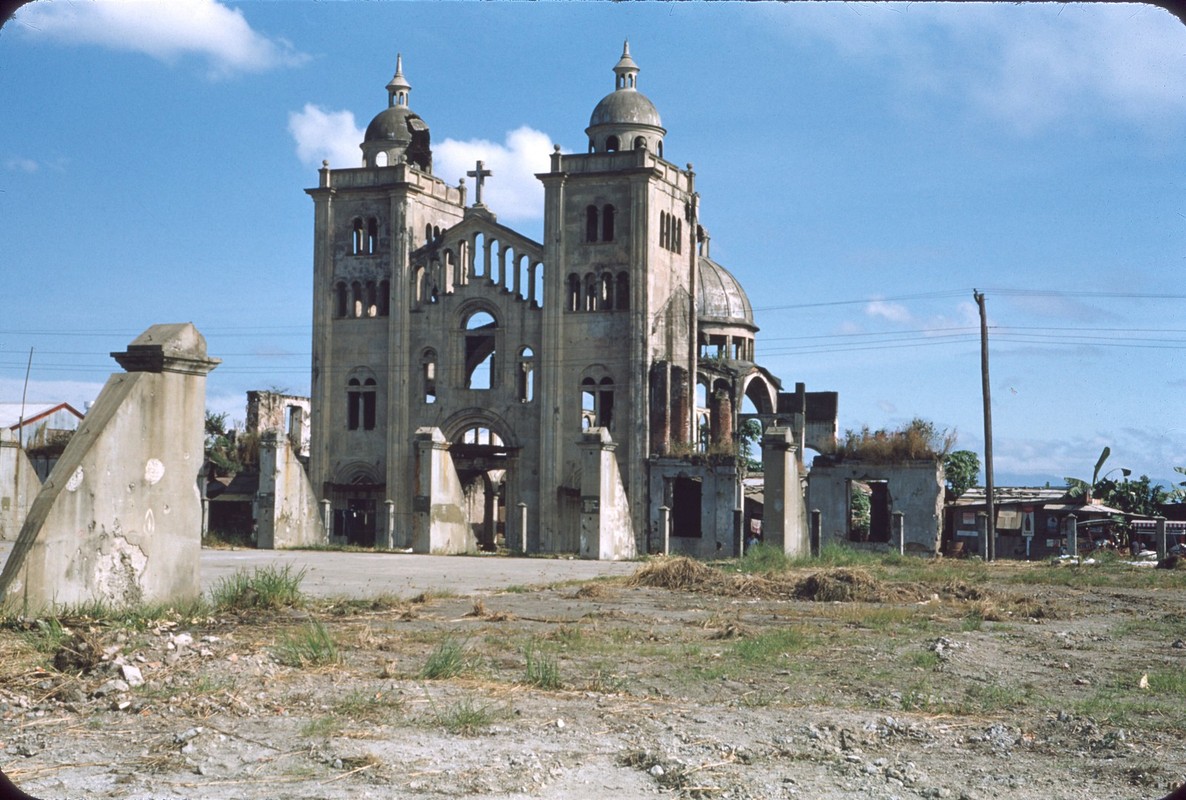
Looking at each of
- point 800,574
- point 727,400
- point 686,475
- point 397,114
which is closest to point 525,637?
point 800,574

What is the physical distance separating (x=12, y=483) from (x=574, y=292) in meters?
23.4

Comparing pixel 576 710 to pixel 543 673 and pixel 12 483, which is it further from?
pixel 12 483

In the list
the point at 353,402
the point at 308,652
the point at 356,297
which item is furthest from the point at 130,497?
the point at 356,297

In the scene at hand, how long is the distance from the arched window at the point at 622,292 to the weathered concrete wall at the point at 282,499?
1281cm

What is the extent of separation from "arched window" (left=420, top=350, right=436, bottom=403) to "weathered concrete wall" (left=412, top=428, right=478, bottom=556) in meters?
15.9

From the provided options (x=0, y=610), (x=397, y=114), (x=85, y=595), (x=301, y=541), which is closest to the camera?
(x=0, y=610)

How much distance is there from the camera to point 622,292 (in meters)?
46.4

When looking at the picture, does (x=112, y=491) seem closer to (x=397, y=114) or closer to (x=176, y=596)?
(x=176, y=596)

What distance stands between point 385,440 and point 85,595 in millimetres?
38125

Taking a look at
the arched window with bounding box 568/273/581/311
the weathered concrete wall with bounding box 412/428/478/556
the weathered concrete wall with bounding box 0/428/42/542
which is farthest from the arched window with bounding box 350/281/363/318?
the weathered concrete wall with bounding box 0/428/42/542

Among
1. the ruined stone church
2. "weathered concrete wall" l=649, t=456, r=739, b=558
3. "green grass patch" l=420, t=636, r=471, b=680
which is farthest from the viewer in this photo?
the ruined stone church

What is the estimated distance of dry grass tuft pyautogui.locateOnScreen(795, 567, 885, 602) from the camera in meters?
16.5

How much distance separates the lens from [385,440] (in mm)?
48938

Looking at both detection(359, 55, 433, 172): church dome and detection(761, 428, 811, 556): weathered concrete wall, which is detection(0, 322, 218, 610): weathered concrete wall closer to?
detection(761, 428, 811, 556): weathered concrete wall
